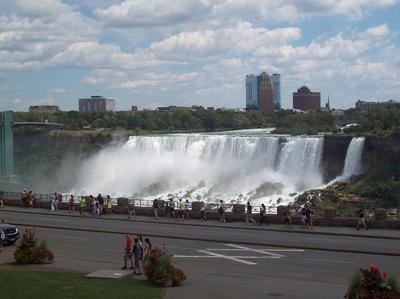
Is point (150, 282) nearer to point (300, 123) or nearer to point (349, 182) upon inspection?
point (349, 182)

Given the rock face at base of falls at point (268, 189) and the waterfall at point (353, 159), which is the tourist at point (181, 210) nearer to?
the rock face at base of falls at point (268, 189)

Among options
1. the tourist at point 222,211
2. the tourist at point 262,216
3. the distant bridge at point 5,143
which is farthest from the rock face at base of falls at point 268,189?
the tourist at point 262,216

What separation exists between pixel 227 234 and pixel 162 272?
36.4 feet

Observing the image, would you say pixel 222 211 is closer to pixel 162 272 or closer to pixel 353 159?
pixel 162 272

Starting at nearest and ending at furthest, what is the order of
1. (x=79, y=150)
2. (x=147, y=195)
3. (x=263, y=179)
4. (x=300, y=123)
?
(x=263, y=179)
(x=147, y=195)
(x=79, y=150)
(x=300, y=123)

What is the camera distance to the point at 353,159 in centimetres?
5988

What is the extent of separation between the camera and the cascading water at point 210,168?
204 feet

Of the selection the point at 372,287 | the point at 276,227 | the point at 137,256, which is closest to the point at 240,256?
the point at 137,256

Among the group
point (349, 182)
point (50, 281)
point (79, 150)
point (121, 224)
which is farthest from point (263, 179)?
point (50, 281)

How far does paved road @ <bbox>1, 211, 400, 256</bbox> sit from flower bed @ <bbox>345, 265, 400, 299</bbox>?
380 inches

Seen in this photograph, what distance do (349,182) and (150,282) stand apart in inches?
1707

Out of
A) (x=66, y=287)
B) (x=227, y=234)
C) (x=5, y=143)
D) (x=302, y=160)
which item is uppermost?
(x=5, y=143)

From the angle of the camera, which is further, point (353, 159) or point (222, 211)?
point (353, 159)

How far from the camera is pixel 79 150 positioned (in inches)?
3883
